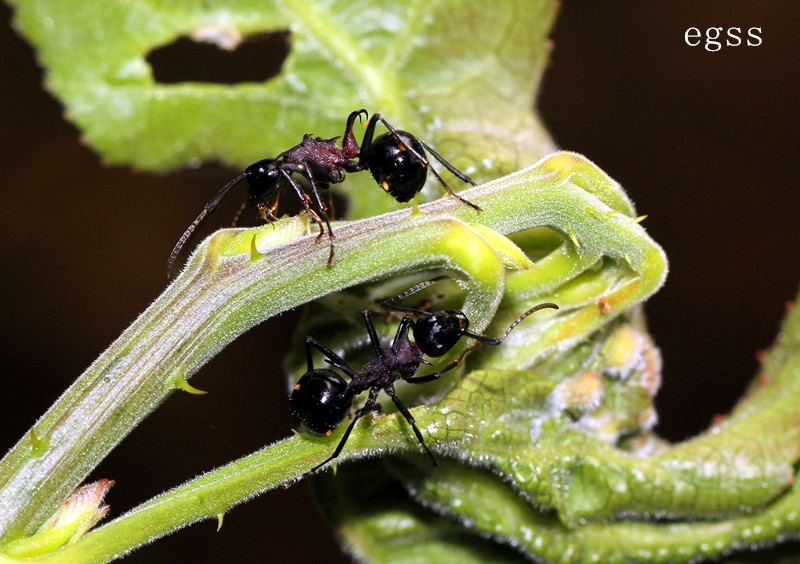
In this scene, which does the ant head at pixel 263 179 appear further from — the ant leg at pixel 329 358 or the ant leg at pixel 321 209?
the ant leg at pixel 329 358

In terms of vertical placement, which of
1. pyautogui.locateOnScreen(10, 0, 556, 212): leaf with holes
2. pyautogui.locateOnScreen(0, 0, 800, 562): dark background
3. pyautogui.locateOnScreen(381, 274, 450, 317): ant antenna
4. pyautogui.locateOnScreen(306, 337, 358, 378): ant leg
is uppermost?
pyautogui.locateOnScreen(10, 0, 556, 212): leaf with holes

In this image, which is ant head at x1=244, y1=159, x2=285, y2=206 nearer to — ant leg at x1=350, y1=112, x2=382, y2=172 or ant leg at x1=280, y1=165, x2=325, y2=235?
ant leg at x1=280, y1=165, x2=325, y2=235

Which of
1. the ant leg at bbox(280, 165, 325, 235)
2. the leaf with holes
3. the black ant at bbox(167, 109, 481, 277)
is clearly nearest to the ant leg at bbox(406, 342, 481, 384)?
the black ant at bbox(167, 109, 481, 277)

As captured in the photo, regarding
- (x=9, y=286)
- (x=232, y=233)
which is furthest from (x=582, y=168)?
(x=9, y=286)

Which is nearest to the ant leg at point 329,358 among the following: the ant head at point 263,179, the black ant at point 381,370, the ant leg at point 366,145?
the black ant at point 381,370

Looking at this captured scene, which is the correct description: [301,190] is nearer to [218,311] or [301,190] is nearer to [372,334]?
[372,334]

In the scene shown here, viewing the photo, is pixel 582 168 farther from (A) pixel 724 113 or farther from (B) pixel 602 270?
(A) pixel 724 113
